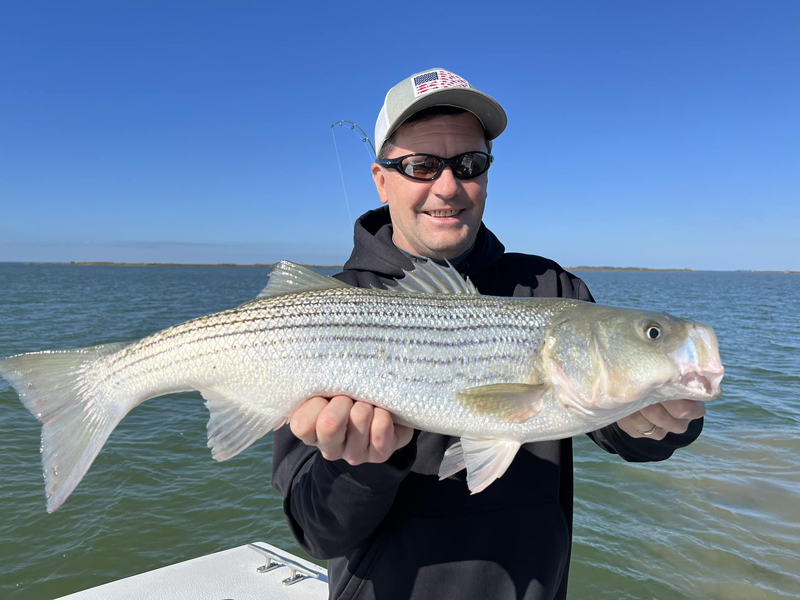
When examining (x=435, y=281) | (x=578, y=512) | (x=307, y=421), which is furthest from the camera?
(x=578, y=512)

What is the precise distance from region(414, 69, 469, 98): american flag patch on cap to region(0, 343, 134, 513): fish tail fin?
2550 mm

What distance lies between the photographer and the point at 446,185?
3.34 meters

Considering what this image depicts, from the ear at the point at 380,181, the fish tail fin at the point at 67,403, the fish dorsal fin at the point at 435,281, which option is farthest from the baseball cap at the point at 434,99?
the fish tail fin at the point at 67,403

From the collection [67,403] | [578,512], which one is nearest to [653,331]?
[67,403]

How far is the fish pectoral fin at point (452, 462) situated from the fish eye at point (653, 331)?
128 cm

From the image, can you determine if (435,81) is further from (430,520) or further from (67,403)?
(67,403)

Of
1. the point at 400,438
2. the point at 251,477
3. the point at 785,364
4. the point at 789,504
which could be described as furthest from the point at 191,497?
the point at 785,364

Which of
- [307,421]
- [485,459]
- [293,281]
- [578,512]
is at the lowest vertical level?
[578,512]

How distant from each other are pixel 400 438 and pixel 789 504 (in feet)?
28.4

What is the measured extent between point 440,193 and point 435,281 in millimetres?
636

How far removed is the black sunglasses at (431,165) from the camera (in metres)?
3.41

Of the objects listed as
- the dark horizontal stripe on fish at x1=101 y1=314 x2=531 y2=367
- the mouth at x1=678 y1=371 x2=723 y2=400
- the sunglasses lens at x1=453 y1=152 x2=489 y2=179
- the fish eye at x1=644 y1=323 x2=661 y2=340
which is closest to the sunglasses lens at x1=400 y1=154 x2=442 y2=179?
the sunglasses lens at x1=453 y1=152 x2=489 y2=179

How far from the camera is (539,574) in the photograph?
9.02 ft

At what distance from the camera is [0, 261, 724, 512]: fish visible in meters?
2.71
